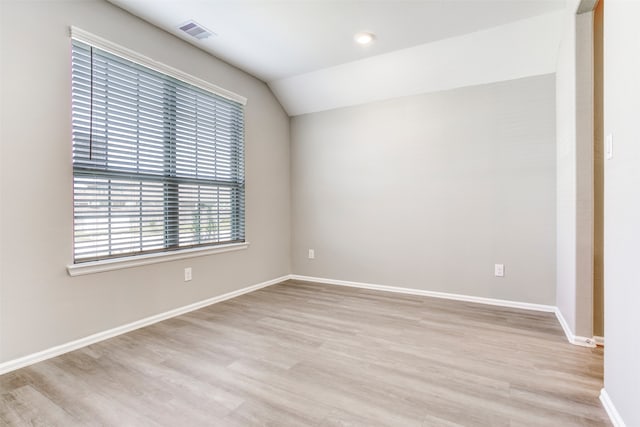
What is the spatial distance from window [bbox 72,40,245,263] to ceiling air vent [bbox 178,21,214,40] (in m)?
0.42

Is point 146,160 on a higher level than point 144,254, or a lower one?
higher

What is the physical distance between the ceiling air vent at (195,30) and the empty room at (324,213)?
0.02 m

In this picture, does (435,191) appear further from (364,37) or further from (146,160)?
(146,160)

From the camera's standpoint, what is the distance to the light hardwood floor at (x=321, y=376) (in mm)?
1518

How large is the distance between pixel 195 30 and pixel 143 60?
0.51 m

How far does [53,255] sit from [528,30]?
3993 mm

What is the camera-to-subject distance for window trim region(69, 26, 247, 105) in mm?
2281

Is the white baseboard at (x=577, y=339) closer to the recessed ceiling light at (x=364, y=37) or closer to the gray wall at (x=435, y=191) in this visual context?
the gray wall at (x=435, y=191)

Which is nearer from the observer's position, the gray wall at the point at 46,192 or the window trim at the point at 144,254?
the gray wall at the point at 46,192

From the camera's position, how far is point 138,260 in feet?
8.65

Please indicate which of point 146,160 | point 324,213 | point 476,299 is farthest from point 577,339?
point 146,160
